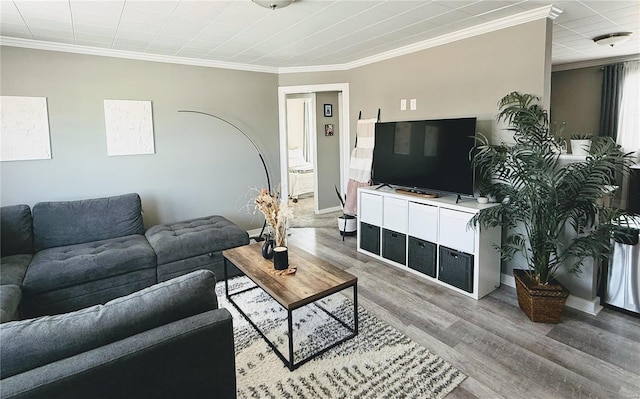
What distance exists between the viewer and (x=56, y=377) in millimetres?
1070

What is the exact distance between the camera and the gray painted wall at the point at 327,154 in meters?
6.40

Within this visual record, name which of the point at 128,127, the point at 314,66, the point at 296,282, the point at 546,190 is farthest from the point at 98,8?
the point at 546,190

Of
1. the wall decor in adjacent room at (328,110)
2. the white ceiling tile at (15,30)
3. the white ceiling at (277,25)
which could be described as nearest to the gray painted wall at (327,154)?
the wall decor in adjacent room at (328,110)

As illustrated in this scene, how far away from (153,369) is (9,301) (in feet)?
5.80

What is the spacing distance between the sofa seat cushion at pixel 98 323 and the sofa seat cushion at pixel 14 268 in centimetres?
184

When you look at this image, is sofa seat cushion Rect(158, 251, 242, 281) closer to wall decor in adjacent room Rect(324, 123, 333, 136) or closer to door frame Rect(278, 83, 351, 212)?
door frame Rect(278, 83, 351, 212)

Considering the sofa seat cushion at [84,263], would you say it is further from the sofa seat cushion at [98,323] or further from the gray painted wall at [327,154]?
the gray painted wall at [327,154]

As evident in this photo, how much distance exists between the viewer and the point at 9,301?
2299 millimetres

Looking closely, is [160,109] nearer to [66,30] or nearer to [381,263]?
[66,30]

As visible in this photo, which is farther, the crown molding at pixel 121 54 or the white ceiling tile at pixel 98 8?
the crown molding at pixel 121 54

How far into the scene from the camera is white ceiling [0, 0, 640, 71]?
2.80 meters

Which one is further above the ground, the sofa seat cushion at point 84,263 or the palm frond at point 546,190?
the palm frond at point 546,190

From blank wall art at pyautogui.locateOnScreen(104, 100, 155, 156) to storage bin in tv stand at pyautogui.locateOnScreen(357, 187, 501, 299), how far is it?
8.80ft

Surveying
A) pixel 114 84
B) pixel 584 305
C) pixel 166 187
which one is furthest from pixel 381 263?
pixel 114 84
